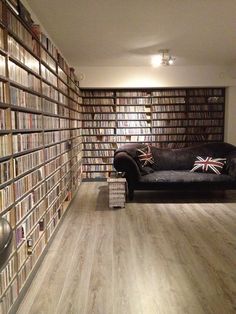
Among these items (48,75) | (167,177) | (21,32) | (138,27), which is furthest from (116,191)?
(21,32)

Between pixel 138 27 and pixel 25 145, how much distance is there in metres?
2.11

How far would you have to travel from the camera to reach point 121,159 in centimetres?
394

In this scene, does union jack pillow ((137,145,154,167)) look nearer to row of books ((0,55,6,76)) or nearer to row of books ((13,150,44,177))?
row of books ((13,150,44,177))

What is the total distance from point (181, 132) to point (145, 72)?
60.7 inches

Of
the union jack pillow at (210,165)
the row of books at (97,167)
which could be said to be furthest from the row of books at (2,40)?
the row of books at (97,167)

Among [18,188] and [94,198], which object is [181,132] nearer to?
[94,198]

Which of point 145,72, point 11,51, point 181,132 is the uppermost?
point 145,72

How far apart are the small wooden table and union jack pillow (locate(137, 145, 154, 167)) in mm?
905

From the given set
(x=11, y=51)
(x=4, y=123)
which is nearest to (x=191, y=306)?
(x=4, y=123)

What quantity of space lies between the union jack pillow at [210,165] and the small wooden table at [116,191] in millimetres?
1513

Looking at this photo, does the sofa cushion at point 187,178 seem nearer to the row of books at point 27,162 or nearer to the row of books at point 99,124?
the row of books at point 99,124

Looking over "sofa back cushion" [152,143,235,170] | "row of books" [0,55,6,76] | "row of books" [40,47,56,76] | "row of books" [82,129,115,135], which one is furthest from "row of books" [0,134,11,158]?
"row of books" [82,129,115,135]

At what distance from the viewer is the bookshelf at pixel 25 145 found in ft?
4.98

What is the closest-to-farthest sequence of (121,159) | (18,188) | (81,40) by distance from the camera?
(18,188) < (81,40) < (121,159)
